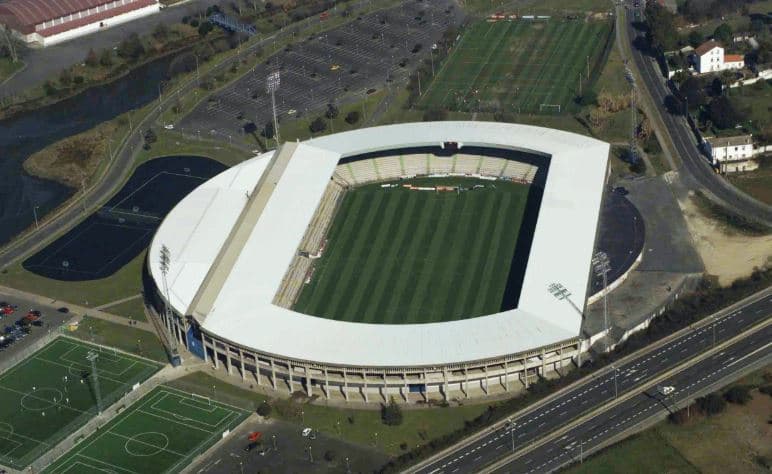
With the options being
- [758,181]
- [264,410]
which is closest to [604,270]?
[264,410]

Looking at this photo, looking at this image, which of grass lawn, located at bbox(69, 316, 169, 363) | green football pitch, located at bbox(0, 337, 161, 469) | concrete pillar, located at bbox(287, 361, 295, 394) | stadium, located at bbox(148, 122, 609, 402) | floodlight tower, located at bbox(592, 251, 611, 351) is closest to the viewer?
green football pitch, located at bbox(0, 337, 161, 469)

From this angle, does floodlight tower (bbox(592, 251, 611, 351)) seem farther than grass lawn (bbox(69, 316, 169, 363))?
No

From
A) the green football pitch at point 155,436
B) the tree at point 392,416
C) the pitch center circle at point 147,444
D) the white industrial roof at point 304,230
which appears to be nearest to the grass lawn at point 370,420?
the tree at point 392,416

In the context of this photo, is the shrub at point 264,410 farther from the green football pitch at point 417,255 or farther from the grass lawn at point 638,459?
the grass lawn at point 638,459

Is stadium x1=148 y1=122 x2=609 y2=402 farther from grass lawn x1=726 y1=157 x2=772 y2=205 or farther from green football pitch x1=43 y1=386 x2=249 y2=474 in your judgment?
grass lawn x1=726 y1=157 x2=772 y2=205

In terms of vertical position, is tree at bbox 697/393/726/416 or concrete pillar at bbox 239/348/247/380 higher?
concrete pillar at bbox 239/348/247/380

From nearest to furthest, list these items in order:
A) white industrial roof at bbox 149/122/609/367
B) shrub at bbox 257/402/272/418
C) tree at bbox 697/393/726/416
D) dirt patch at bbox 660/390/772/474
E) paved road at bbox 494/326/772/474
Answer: dirt patch at bbox 660/390/772/474
paved road at bbox 494/326/772/474
tree at bbox 697/393/726/416
shrub at bbox 257/402/272/418
white industrial roof at bbox 149/122/609/367

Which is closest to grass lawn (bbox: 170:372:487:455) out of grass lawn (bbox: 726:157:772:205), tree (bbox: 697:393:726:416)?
tree (bbox: 697:393:726:416)
